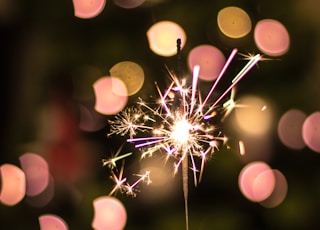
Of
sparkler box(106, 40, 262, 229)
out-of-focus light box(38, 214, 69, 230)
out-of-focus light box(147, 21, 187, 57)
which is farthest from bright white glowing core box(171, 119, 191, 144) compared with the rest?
out-of-focus light box(38, 214, 69, 230)

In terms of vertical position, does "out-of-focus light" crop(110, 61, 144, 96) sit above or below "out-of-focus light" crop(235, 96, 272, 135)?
above

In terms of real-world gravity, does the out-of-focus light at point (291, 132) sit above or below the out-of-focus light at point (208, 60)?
below

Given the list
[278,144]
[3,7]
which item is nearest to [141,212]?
[278,144]

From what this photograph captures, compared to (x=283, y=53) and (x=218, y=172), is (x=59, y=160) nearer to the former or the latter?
(x=218, y=172)

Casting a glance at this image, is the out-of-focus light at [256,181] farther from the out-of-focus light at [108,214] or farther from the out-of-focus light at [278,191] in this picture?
the out-of-focus light at [108,214]

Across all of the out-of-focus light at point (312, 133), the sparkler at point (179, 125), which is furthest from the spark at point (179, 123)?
the out-of-focus light at point (312, 133)

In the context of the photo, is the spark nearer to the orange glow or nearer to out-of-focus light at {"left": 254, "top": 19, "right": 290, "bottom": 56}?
out-of-focus light at {"left": 254, "top": 19, "right": 290, "bottom": 56}
